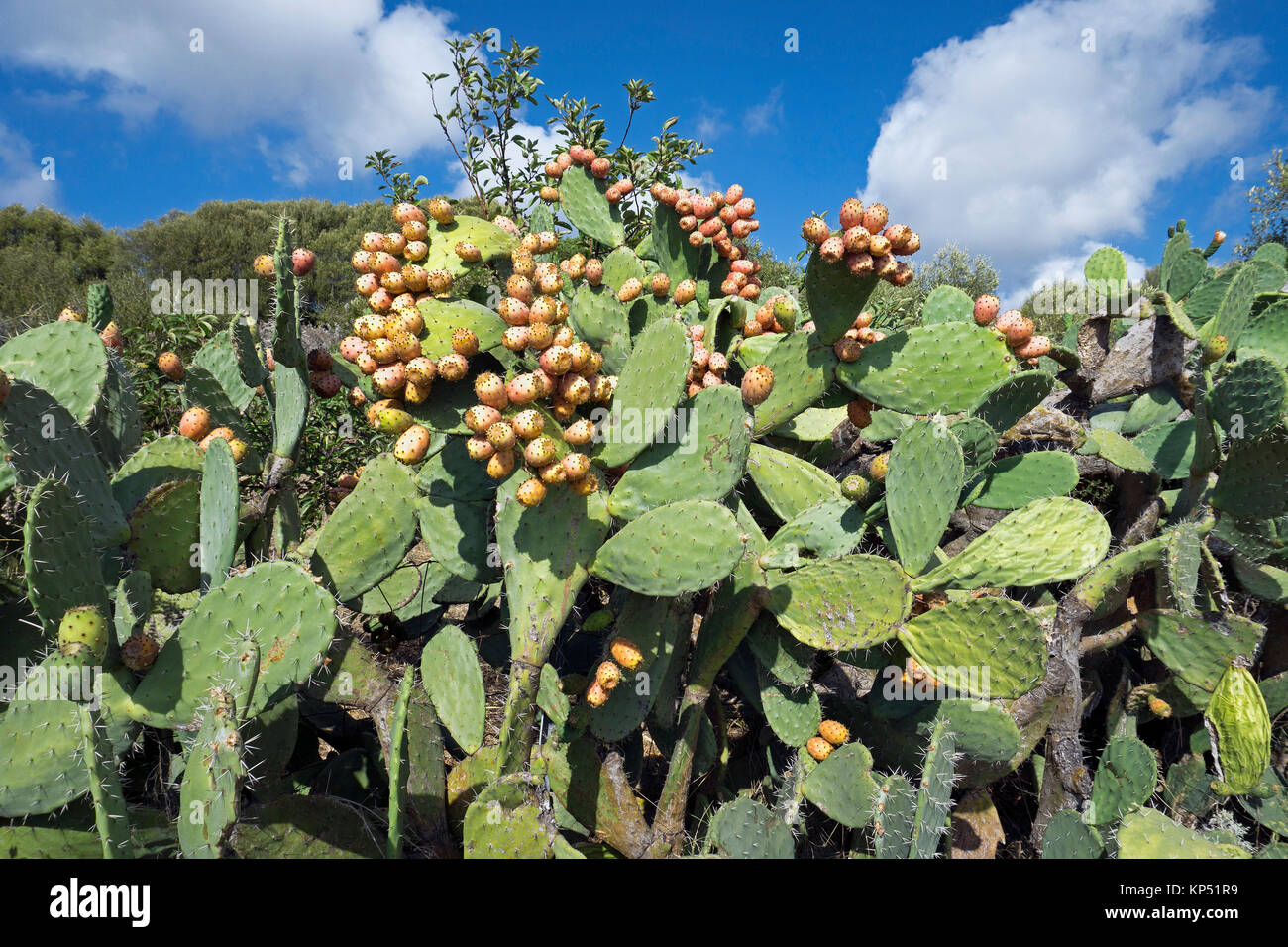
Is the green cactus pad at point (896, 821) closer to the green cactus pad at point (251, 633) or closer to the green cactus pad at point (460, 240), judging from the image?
the green cactus pad at point (251, 633)

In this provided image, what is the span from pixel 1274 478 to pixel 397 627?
3145mm

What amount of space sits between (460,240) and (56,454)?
3.57 ft

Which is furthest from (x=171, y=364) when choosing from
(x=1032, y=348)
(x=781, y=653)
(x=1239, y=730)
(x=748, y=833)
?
(x=1239, y=730)

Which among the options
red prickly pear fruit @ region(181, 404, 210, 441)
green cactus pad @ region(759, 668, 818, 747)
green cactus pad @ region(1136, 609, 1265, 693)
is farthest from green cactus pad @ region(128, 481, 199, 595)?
green cactus pad @ region(1136, 609, 1265, 693)

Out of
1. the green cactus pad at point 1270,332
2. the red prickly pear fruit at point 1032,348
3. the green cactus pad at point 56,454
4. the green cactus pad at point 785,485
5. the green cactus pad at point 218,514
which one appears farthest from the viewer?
the green cactus pad at point 1270,332

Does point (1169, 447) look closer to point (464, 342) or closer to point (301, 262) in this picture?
point (464, 342)

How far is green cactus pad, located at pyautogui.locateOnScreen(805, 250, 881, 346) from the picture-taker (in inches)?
68.2

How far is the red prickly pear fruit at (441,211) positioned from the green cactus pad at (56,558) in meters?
1.08

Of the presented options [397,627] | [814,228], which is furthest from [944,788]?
[397,627]

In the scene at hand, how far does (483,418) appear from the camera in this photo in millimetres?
1252

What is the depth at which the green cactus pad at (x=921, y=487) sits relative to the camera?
1688mm

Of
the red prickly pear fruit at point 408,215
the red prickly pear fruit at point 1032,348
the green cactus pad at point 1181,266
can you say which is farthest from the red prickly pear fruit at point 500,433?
the green cactus pad at point 1181,266

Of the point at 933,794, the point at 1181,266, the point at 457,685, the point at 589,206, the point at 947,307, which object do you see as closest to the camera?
the point at 933,794

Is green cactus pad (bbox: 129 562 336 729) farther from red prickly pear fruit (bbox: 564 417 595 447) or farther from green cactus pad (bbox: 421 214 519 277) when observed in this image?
green cactus pad (bbox: 421 214 519 277)
